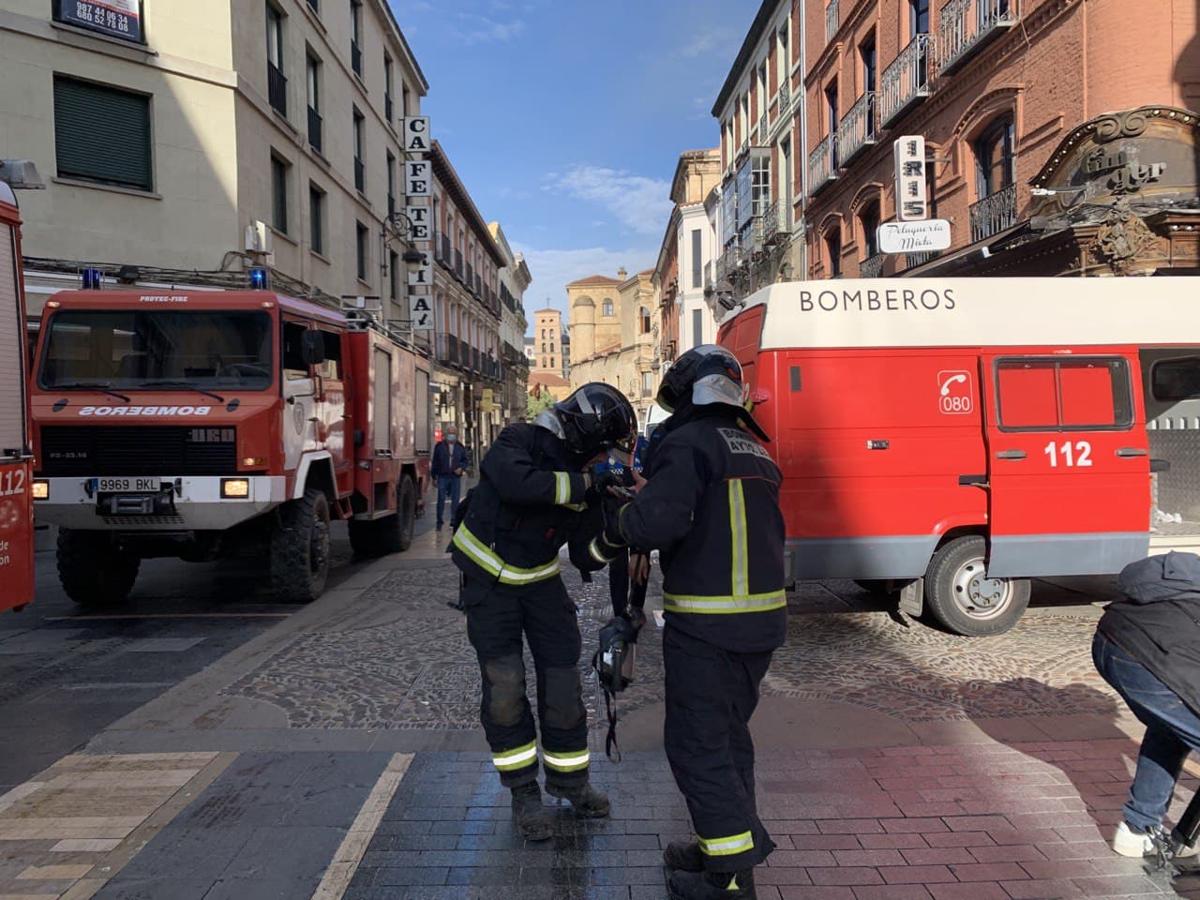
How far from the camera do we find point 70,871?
3.12 metres

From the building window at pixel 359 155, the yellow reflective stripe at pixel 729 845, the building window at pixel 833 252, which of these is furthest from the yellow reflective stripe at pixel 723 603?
the building window at pixel 359 155

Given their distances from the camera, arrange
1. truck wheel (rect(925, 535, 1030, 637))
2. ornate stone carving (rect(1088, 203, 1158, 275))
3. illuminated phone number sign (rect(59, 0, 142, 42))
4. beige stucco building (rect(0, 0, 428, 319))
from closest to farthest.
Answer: truck wheel (rect(925, 535, 1030, 637)) < ornate stone carving (rect(1088, 203, 1158, 275)) < beige stucco building (rect(0, 0, 428, 319)) < illuminated phone number sign (rect(59, 0, 142, 42))

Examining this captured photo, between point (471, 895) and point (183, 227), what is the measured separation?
14.6 metres

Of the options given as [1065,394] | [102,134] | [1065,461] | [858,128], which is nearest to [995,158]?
[858,128]

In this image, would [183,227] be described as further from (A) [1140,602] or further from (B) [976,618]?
(A) [1140,602]

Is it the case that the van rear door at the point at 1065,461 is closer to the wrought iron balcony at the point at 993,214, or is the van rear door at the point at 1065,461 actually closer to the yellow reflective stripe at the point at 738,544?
the yellow reflective stripe at the point at 738,544

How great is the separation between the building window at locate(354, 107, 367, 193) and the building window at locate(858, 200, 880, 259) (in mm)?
13734

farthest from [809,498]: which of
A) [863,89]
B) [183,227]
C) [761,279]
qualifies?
[761,279]

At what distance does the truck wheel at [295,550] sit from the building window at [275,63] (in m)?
12.2

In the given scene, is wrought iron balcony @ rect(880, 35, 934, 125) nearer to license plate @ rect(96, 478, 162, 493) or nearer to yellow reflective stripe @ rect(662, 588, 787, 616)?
license plate @ rect(96, 478, 162, 493)

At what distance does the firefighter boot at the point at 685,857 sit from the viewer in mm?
2955

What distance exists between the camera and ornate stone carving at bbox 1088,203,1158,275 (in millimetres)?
9680

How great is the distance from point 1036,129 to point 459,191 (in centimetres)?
2863

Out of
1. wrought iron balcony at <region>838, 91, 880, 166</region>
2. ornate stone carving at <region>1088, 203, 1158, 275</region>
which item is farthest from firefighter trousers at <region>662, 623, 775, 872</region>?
wrought iron balcony at <region>838, 91, 880, 166</region>
